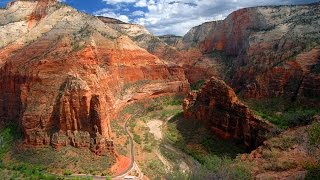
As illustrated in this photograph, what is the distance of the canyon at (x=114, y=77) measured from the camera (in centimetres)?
5034

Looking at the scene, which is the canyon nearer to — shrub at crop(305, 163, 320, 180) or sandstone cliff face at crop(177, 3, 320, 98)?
sandstone cliff face at crop(177, 3, 320, 98)

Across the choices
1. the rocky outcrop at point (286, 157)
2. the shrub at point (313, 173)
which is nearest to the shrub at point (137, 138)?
the rocky outcrop at point (286, 157)

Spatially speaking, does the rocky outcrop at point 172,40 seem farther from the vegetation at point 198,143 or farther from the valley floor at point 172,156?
the vegetation at point 198,143

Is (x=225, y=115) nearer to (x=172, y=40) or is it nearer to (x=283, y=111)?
(x=283, y=111)

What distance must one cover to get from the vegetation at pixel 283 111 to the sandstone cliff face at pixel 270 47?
2586mm

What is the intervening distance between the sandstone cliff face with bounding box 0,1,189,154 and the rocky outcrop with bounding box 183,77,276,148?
14.7 meters

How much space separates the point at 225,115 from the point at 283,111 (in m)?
11.6

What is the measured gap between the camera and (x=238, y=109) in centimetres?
5497

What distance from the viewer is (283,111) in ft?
204

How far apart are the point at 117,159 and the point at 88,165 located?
13.4 feet

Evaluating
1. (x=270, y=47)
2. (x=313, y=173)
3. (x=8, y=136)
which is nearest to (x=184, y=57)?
(x=270, y=47)

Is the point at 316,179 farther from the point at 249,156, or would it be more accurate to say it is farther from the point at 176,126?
the point at 176,126

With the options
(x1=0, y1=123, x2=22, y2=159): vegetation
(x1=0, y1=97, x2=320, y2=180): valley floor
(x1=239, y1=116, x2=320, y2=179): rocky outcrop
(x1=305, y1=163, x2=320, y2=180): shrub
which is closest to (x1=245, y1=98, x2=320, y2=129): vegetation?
(x1=239, y1=116, x2=320, y2=179): rocky outcrop

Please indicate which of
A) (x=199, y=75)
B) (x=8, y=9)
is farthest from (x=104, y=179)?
(x=199, y=75)
